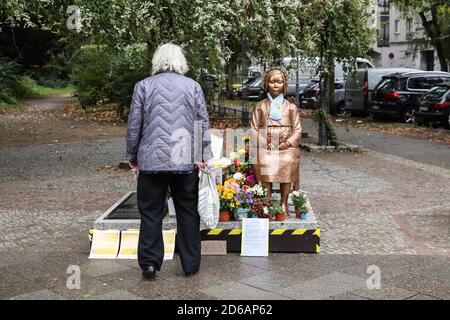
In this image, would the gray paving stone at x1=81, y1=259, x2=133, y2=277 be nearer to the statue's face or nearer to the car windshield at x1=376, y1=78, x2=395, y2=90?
the statue's face

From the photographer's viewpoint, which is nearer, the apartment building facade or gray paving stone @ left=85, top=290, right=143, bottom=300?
gray paving stone @ left=85, top=290, right=143, bottom=300

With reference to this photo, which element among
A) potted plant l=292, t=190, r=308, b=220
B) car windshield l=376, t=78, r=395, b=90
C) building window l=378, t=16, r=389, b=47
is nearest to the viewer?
potted plant l=292, t=190, r=308, b=220

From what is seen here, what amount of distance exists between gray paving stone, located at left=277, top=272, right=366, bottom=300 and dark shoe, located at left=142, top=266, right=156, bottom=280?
1.10 m

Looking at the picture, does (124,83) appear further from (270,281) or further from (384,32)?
(384,32)

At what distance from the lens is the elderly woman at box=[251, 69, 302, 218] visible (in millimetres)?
7008

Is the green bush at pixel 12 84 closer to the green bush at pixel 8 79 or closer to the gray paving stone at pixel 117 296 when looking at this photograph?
the green bush at pixel 8 79

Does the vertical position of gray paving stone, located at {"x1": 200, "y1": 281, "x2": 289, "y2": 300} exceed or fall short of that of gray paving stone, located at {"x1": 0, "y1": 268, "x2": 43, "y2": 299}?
it falls short

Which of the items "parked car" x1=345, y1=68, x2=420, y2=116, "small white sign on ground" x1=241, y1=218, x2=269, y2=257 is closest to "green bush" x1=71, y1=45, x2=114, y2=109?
"parked car" x1=345, y1=68, x2=420, y2=116

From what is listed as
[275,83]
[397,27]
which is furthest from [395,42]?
[275,83]

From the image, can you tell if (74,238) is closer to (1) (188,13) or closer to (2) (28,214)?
(2) (28,214)

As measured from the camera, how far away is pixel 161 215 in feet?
19.2

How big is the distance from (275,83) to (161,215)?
6.69 feet

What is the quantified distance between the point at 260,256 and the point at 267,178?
91 cm

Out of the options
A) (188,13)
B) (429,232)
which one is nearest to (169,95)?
(429,232)
